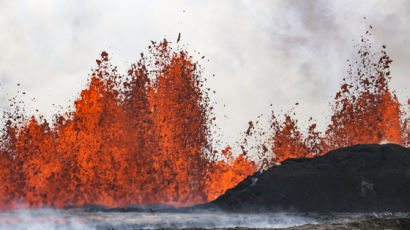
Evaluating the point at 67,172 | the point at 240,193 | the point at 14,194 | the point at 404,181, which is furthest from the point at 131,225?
the point at 14,194

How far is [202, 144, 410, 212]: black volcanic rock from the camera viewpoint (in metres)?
22.3

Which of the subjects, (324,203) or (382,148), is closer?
(324,203)

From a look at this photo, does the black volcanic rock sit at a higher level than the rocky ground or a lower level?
higher

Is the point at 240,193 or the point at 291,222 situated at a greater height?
the point at 240,193

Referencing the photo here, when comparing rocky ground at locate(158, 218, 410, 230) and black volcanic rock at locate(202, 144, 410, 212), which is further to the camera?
black volcanic rock at locate(202, 144, 410, 212)

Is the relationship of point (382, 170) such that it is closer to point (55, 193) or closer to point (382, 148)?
point (382, 148)

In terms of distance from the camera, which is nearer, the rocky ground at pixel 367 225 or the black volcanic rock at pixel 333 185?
the rocky ground at pixel 367 225

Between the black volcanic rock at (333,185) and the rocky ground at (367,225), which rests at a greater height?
the black volcanic rock at (333,185)

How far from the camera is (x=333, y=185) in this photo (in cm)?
2397

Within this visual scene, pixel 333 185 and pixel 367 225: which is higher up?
pixel 333 185

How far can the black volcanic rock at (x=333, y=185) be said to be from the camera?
22.3 metres

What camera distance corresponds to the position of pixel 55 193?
37531 mm

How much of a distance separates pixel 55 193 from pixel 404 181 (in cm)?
2883

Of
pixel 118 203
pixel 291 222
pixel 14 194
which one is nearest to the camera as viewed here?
pixel 291 222
